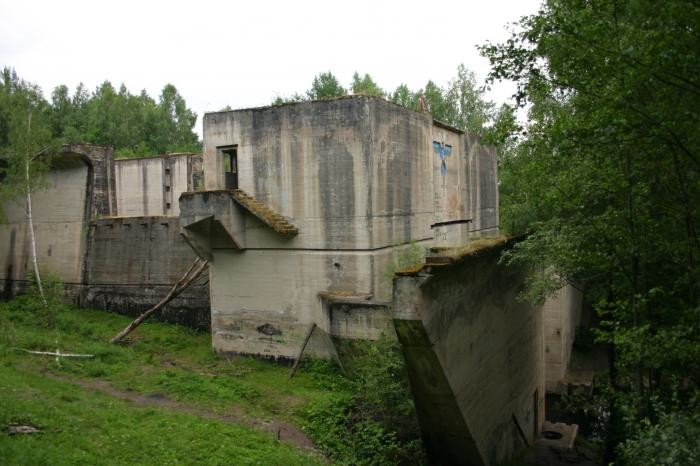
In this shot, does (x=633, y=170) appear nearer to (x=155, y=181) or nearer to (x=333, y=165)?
(x=333, y=165)

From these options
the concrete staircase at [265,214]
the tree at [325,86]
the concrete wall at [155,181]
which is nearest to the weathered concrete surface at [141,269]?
the concrete staircase at [265,214]

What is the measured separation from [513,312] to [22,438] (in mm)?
10405

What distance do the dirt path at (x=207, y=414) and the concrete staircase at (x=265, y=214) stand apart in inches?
184

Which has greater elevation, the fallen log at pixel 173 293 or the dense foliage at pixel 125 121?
the dense foliage at pixel 125 121

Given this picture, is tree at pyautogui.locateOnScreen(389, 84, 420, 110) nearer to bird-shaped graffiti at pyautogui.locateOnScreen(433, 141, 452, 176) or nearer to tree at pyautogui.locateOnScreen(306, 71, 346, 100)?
tree at pyautogui.locateOnScreen(306, 71, 346, 100)

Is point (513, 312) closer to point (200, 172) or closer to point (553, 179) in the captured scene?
point (553, 179)

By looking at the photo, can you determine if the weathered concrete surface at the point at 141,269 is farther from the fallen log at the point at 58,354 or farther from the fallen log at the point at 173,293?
the fallen log at the point at 58,354

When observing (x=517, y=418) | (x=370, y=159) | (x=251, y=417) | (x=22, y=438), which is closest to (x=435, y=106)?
(x=370, y=159)

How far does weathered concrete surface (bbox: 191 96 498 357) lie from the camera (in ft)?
45.2

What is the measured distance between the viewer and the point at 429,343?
8570 millimetres

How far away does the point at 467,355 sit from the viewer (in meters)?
10.1

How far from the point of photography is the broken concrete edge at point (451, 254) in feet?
27.3

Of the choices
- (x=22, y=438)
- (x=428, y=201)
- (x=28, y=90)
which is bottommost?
(x=22, y=438)

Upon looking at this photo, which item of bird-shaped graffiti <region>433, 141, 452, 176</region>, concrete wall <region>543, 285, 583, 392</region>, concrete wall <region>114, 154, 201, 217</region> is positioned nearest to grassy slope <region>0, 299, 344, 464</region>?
bird-shaped graffiti <region>433, 141, 452, 176</region>
